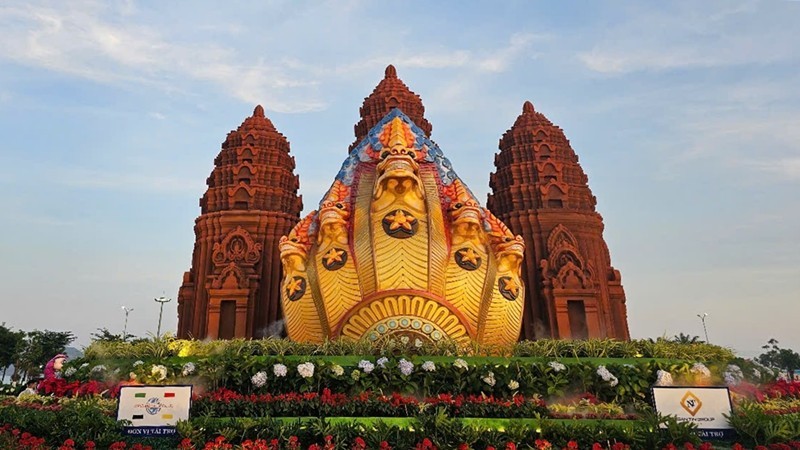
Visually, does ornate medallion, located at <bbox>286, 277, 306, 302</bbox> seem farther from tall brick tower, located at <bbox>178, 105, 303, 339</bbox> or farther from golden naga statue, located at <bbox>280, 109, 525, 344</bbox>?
tall brick tower, located at <bbox>178, 105, 303, 339</bbox>

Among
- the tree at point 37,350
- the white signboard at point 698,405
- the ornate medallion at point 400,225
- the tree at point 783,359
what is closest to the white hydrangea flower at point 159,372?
the ornate medallion at point 400,225

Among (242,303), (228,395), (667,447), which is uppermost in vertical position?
(242,303)

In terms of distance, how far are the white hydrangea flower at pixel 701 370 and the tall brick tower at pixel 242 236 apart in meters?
14.4

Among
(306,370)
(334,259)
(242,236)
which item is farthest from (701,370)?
(242,236)

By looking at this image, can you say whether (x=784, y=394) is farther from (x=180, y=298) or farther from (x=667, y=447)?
(x=180, y=298)

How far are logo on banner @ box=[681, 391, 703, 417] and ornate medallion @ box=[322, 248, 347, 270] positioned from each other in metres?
6.20

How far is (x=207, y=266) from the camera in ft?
67.4

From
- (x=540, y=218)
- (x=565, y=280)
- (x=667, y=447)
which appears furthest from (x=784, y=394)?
(x=540, y=218)

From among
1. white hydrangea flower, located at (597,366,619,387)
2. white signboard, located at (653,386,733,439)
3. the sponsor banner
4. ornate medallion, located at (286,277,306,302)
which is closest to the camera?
the sponsor banner

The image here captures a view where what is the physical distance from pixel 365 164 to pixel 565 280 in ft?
36.6

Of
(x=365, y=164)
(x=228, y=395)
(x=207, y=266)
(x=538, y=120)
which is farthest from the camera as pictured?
(x=538, y=120)

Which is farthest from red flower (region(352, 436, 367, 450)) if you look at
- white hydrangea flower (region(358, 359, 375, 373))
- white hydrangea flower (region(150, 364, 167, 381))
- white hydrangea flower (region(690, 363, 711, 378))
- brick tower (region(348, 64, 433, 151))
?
brick tower (region(348, 64, 433, 151))

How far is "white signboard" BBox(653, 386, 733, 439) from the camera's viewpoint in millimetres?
5473

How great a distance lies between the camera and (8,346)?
37.0 meters
